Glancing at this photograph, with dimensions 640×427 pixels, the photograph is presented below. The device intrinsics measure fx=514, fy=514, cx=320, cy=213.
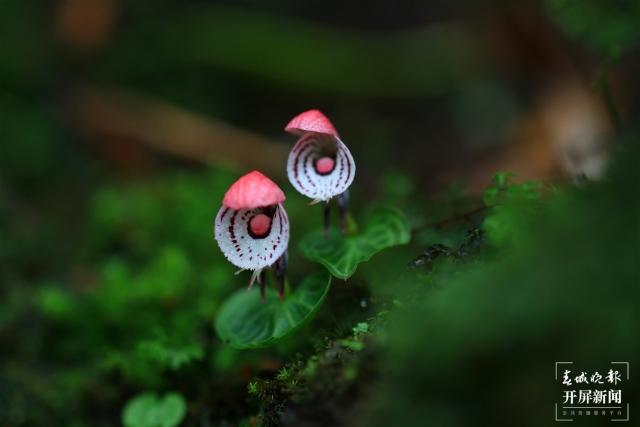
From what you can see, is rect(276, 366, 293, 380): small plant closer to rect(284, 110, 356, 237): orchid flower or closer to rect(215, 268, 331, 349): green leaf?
rect(215, 268, 331, 349): green leaf

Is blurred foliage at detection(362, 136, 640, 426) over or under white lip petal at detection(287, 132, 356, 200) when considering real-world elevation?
under

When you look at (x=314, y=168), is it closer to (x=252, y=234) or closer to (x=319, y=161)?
(x=319, y=161)

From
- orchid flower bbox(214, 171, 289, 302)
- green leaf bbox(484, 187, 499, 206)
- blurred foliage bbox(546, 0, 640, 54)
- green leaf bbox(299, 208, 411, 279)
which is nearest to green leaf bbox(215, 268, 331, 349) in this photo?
green leaf bbox(299, 208, 411, 279)

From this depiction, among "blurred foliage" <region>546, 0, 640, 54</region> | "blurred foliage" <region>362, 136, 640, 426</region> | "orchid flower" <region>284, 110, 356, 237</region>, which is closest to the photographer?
"blurred foliage" <region>362, 136, 640, 426</region>

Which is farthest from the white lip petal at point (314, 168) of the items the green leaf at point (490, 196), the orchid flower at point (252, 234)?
the green leaf at point (490, 196)

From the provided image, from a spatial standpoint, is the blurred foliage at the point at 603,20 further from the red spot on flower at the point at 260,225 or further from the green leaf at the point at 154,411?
the green leaf at the point at 154,411

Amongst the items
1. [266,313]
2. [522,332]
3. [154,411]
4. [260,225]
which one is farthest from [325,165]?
[154,411]
